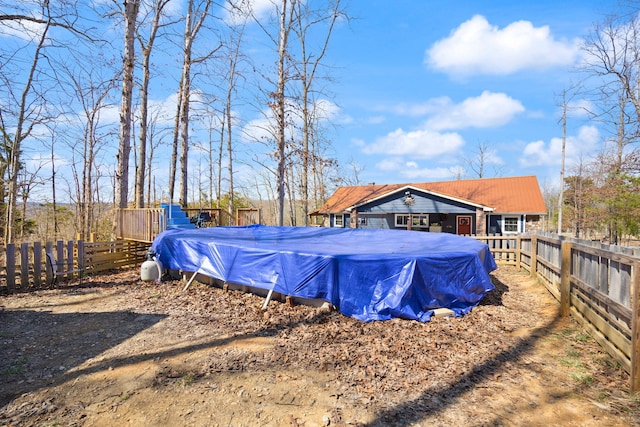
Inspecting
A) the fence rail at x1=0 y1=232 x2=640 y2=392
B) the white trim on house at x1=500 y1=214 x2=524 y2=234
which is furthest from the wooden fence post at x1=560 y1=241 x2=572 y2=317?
the white trim on house at x1=500 y1=214 x2=524 y2=234

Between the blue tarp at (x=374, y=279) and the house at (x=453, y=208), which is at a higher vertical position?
the house at (x=453, y=208)

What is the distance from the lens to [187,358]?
3.86 metres

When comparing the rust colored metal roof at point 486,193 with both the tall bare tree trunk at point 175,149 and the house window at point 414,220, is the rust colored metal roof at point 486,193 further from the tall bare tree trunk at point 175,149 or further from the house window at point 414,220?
the tall bare tree trunk at point 175,149

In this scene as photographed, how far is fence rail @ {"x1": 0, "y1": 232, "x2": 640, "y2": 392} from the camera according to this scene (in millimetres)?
3340

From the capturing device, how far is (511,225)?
18.4 m

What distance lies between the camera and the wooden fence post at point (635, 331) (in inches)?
118

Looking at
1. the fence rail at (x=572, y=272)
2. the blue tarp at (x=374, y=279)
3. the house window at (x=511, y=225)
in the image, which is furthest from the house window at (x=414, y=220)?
the blue tarp at (x=374, y=279)

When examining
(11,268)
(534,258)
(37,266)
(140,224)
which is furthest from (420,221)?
(11,268)

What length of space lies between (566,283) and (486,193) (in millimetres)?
16751

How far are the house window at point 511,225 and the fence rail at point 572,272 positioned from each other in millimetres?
8664

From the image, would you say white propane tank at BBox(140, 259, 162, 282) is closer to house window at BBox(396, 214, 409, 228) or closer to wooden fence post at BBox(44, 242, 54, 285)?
wooden fence post at BBox(44, 242, 54, 285)

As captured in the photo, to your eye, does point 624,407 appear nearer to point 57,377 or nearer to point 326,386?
point 326,386

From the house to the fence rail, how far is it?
27.2 feet

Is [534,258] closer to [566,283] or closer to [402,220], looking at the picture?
[566,283]
